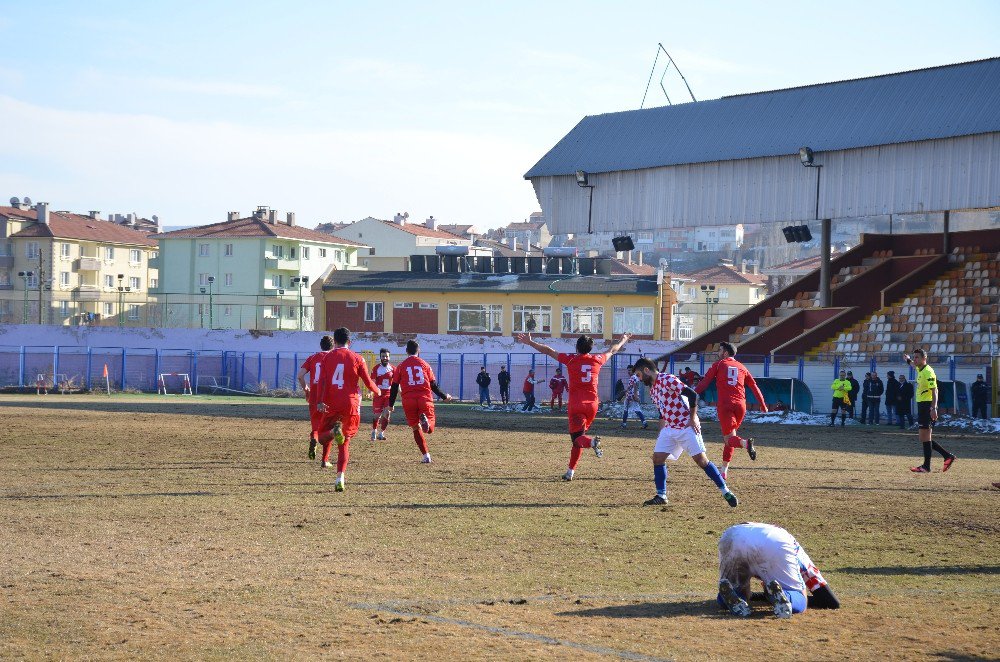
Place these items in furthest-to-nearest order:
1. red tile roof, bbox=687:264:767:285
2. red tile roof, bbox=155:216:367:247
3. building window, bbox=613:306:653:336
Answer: red tile roof, bbox=687:264:767:285 → red tile roof, bbox=155:216:367:247 → building window, bbox=613:306:653:336

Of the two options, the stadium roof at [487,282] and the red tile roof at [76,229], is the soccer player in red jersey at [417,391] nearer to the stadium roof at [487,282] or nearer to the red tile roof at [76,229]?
the stadium roof at [487,282]

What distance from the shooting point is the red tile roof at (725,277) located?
10182 cm

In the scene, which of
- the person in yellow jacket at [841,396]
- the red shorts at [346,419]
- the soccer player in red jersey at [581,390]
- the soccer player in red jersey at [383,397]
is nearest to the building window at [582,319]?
the person in yellow jacket at [841,396]

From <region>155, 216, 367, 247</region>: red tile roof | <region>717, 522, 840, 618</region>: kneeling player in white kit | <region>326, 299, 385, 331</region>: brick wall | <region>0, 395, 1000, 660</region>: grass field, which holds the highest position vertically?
<region>155, 216, 367, 247</region>: red tile roof

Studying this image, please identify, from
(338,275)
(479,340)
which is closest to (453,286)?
(338,275)

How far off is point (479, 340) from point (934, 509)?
39.5m

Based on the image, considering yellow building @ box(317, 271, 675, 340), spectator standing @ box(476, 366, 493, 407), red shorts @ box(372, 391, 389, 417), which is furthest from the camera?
yellow building @ box(317, 271, 675, 340)

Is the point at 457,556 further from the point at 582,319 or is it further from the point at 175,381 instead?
the point at 582,319

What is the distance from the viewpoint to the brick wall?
66.8 meters

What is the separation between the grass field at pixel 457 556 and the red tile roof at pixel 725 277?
81.2 m

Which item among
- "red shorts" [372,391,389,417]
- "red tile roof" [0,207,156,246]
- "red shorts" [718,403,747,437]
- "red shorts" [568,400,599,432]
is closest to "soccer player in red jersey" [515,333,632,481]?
"red shorts" [568,400,599,432]

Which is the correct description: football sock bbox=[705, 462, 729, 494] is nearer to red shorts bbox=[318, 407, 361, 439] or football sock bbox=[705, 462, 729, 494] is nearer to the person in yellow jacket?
red shorts bbox=[318, 407, 361, 439]

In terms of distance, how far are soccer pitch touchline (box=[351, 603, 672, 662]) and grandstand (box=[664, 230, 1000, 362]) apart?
31650 millimetres

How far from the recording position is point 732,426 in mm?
18156
